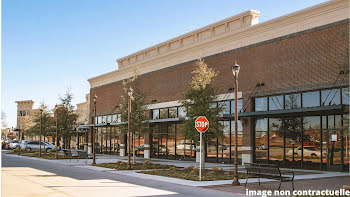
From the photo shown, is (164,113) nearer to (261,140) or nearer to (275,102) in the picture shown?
(261,140)

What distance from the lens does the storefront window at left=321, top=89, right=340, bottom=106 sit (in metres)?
22.5

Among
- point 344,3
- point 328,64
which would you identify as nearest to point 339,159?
point 328,64

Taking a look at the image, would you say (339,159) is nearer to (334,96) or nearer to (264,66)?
(334,96)

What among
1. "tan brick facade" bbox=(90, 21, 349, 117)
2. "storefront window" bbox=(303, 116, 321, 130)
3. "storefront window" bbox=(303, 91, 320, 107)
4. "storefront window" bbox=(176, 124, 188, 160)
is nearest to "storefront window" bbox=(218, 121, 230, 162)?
"tan brick facade" bbox=(90, 21, 349, 117)

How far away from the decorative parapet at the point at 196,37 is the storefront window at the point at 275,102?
6.53 metres

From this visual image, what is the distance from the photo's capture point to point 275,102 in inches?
1045

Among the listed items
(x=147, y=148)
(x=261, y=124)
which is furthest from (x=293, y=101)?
(x=147, y=148)

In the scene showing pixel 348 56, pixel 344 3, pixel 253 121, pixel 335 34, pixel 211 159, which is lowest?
pixel 211 159

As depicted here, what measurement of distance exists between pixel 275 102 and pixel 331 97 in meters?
4.40

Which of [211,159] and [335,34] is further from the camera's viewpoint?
[211,159]

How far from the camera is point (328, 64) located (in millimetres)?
23094

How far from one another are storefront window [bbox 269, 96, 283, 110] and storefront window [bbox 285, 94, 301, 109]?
0.49 meters

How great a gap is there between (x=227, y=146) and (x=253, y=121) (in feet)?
11.4

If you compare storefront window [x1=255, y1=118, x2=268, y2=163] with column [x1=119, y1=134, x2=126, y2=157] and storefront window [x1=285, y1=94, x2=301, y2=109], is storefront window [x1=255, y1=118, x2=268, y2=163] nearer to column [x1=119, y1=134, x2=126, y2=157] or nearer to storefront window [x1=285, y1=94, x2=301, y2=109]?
storefront window [x1=285, y1=94, x2=301, y2=109]
